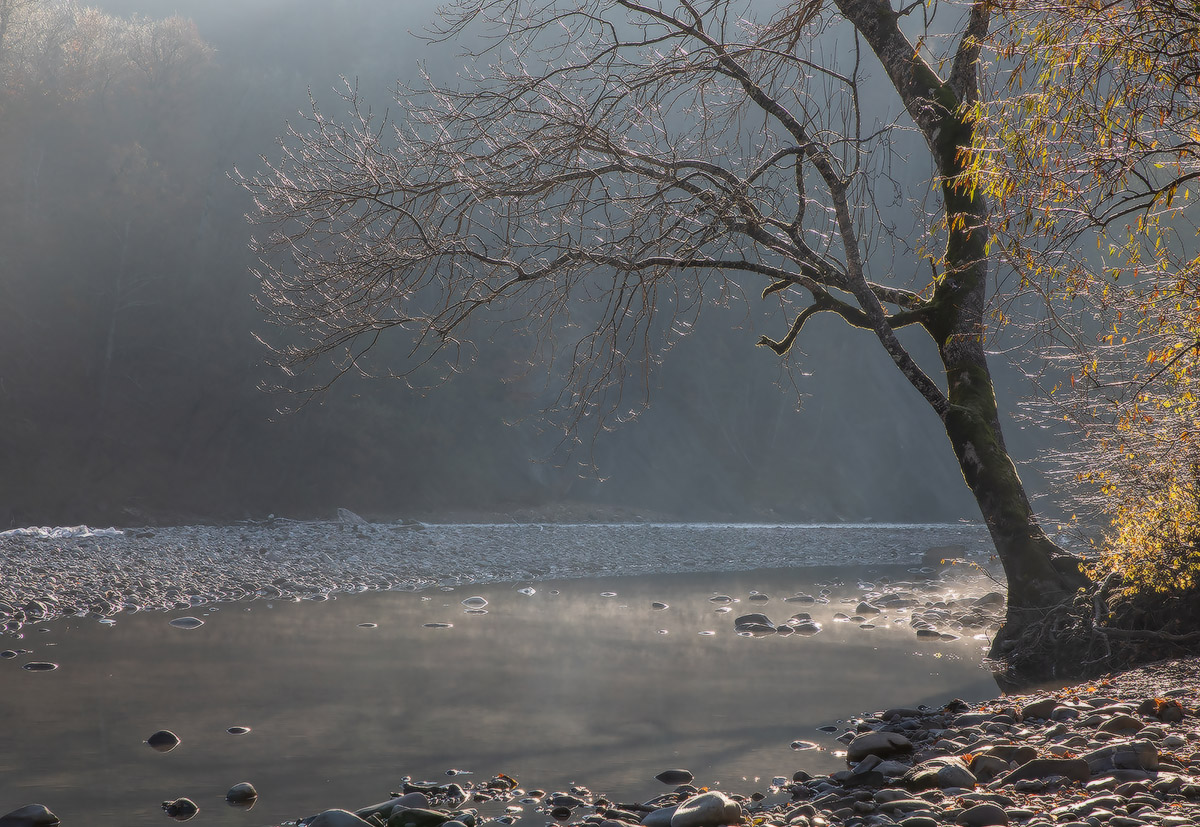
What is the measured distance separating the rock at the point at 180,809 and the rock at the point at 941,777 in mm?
3753

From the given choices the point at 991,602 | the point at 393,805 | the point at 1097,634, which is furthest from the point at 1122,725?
the point at 991,602

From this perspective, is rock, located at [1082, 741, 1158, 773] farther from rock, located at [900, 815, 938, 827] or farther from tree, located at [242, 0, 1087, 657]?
tree, located at [242, 0, 1087, 657]

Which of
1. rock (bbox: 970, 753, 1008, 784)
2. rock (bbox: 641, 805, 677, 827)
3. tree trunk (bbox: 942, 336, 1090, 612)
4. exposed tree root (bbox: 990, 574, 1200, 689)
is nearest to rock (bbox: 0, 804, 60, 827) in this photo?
rock (bbox: 641, 805, 677, 827)

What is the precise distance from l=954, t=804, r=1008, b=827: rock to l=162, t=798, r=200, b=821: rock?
3821 mm

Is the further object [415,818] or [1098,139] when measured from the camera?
[415,818]

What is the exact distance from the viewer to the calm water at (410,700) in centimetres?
503

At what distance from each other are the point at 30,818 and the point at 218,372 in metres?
24.8

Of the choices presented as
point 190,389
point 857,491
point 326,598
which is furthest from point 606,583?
point 857,491

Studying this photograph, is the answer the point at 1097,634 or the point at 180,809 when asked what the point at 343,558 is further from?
the point at 1097,634

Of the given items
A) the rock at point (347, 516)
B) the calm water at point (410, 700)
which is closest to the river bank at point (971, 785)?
the calm water at point (410, 700)

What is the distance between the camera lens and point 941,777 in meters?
4.00

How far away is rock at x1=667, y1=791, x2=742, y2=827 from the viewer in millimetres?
3799

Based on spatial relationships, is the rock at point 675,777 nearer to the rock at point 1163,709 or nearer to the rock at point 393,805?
the rock at point 393,805

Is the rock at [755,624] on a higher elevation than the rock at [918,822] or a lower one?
lower
